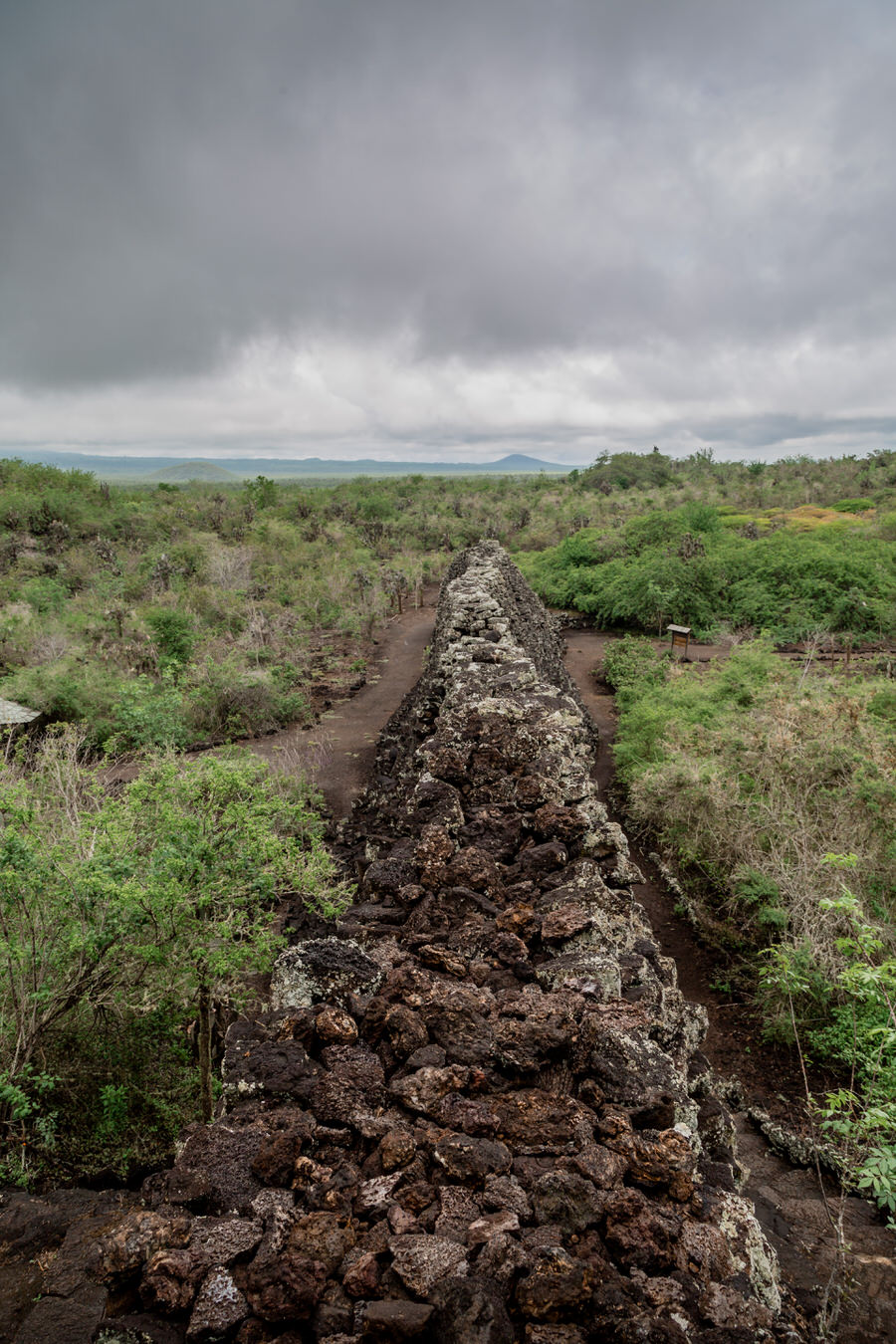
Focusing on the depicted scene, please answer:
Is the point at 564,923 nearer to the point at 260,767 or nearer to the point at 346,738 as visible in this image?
the point at 260,767

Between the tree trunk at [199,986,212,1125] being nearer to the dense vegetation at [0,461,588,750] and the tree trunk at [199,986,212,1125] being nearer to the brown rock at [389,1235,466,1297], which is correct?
the brown rock at [389,1235,466,1297]

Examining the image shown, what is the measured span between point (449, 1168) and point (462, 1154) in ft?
0.25

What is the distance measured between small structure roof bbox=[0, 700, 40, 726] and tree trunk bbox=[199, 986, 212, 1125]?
40.3ft

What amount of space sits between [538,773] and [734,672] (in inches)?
481

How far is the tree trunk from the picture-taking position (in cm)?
538

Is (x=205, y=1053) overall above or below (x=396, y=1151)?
below

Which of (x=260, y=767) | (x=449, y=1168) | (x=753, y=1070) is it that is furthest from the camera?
(x=753, y=1070)

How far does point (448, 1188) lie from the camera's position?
8.71 feet

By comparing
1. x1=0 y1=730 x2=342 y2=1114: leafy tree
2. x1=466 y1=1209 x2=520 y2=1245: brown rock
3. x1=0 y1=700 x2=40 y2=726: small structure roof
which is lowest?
x1=0 y1=700 x2=40 y2=726: small structure roof

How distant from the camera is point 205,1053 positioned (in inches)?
220

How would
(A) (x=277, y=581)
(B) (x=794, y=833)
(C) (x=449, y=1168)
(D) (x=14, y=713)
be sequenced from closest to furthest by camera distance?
1. (C) (x=449, y=1168)
2. (B) (x=794, y=833)
3. (D) (x=14, y=713)
4. (A) (x=277, y=581)

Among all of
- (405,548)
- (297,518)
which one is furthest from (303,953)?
(297,518)

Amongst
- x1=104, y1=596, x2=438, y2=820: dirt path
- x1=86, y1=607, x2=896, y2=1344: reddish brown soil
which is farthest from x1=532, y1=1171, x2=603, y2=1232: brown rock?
x1=104, y1=596, x2=438, y2=820: dirt path

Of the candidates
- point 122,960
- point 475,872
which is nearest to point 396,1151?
point 475,872
